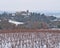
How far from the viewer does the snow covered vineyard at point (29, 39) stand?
28.7 ft

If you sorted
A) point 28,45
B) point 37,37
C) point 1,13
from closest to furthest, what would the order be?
point 28,45 < point 37,37 < point 1,13

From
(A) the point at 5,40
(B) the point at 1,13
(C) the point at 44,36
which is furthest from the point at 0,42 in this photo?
(B) the point at 1,13

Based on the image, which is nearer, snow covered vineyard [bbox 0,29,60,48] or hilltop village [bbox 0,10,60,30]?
snow covered vineyard [bbox 0,29,60,48]

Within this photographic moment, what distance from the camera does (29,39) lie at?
9250 millimetres

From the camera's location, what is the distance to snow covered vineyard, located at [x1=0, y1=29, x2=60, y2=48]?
874 cm

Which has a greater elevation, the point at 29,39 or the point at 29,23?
the point at 29,39

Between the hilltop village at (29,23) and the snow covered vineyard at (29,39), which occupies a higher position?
the snow covered vineyard at (29,39)

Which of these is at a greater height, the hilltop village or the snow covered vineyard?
the snow covered vineyard

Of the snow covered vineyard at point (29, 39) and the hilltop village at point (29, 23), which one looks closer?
the snow covered vineyard at point (29, 39)

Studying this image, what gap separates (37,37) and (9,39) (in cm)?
103

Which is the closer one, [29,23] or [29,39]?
[29,39]

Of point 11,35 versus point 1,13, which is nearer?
point 11,35

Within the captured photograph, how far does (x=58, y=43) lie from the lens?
8.84 metres

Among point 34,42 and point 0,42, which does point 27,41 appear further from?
point 0,42
